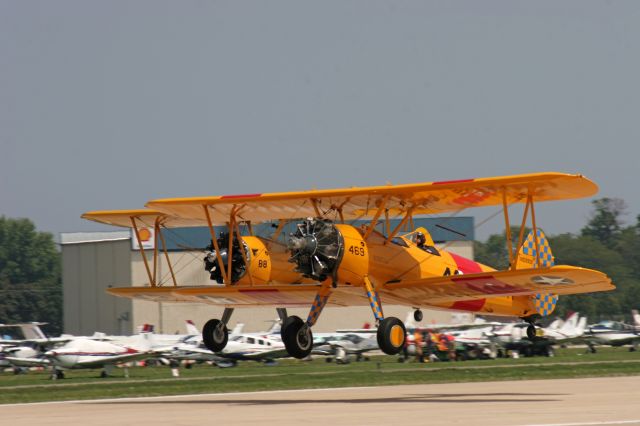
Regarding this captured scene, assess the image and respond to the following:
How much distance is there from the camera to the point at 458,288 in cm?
2277

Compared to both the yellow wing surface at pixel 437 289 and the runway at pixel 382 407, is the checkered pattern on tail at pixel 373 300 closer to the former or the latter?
the yellow wing surface at pixel 437 289

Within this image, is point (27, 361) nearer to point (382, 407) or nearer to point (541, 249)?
point (541, 249)

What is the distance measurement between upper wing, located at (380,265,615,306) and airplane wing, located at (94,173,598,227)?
1.65m

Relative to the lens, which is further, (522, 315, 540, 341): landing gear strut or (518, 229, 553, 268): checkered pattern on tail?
(518, 229, 553, 268): checkered pattern on tail

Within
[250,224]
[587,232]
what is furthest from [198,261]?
[587,232]

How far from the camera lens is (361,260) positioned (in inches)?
859

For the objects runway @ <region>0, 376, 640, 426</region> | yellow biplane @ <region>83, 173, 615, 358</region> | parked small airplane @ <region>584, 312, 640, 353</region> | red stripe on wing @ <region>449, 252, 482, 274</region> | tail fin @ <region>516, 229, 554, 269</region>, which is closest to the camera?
runway @ <region>0, 376, 640, 426</region>

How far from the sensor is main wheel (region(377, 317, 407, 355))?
21.5 meters

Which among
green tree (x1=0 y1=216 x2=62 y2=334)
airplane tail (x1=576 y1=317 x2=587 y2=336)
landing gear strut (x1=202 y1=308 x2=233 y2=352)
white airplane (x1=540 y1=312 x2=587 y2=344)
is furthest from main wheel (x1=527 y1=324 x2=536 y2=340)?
green tree (x1=0 y1=216 x2=62 y2=334)

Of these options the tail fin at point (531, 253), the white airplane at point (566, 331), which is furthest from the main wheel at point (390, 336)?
the white airplane at point (566, 331)

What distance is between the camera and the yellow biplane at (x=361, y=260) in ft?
70.5

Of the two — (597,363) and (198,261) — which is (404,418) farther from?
(198,261)

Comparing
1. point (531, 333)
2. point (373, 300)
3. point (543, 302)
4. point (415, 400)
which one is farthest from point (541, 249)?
point (373, 300)

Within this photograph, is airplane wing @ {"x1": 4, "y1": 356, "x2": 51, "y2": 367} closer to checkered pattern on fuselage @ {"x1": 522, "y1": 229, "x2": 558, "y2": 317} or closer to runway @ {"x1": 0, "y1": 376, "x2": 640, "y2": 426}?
runway @ {"x1": 0, "y1": 376, "x2": 640, "y2": 426}
